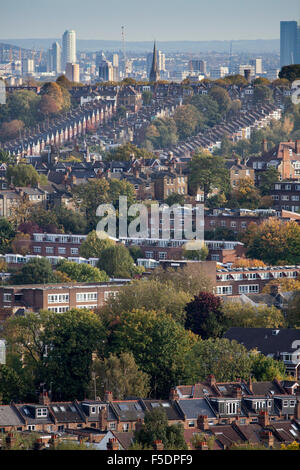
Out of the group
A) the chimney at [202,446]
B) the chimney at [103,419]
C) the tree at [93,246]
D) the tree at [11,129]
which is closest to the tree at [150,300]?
the chimney at [103,419]

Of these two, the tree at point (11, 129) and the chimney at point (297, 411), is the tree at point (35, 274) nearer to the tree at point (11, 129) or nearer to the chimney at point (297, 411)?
the chimney at point (297, 411)

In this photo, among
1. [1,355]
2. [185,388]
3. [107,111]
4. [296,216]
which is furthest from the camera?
[107,111]

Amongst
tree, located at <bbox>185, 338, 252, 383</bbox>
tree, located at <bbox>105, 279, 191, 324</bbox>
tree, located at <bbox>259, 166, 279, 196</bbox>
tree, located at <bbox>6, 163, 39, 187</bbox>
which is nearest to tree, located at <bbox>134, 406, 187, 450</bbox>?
tree, located at <bbox>185, 338, 252, 383</bbox>

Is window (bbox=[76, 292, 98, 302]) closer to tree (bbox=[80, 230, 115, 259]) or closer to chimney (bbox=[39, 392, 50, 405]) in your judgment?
tree (bbox=[80, 230, 115, 259])

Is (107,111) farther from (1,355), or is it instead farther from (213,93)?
(1,355)

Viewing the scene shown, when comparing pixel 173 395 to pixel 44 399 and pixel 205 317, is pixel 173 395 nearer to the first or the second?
pixel 44 399

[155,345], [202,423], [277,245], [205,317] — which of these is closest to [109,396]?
[202,423]

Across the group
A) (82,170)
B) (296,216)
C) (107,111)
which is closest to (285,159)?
(82,170)
